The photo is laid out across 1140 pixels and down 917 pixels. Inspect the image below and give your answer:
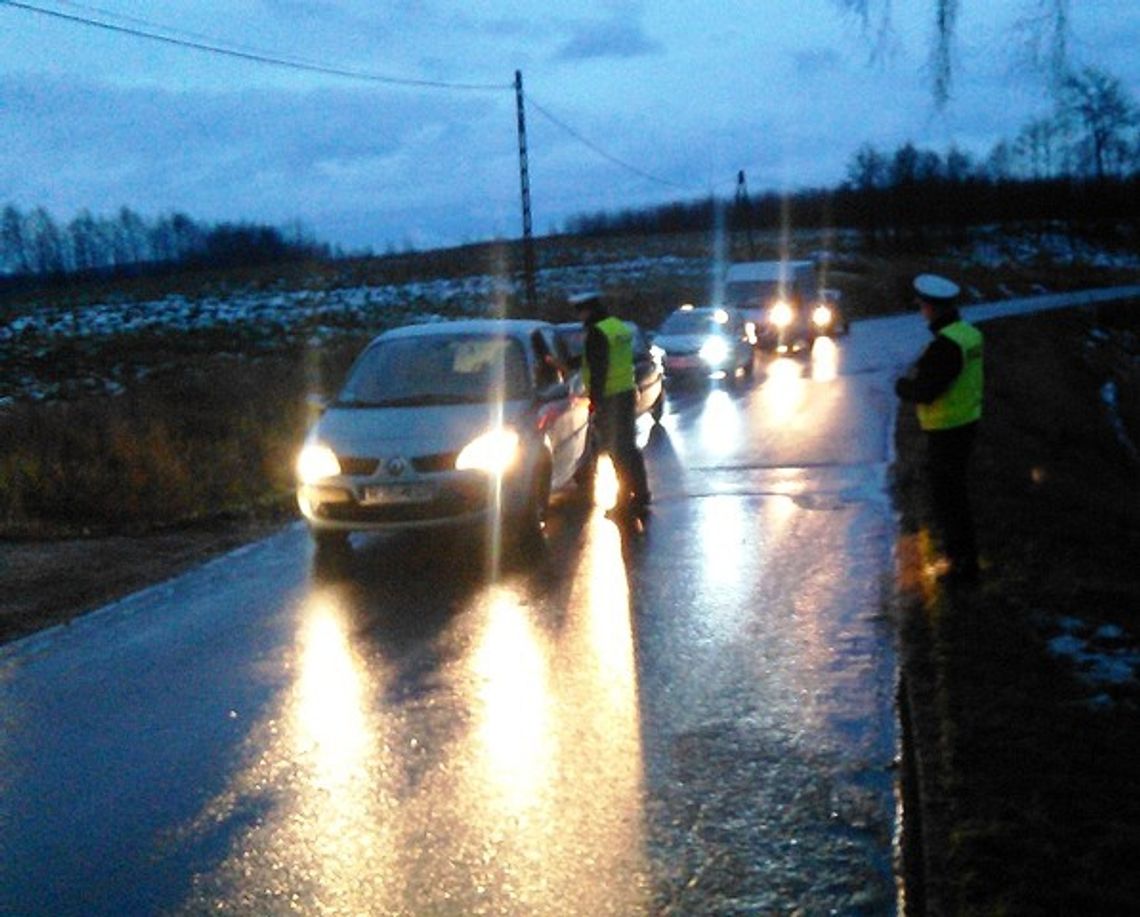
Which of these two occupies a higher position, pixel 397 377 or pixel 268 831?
pixel 397 377

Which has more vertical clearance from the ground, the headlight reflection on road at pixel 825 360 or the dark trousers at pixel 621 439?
the dark trousers at pixel 621 439

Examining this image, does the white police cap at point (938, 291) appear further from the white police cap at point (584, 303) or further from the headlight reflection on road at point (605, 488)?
the headlight reflection on road at point (605, 488)

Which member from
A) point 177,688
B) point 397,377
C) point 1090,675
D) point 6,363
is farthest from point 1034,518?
point 6,363

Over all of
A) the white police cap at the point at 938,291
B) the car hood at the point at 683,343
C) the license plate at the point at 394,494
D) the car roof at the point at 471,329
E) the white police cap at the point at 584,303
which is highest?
the white police cap at the point at 938,291

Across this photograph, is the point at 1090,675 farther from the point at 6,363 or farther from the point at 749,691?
the point at 6,363

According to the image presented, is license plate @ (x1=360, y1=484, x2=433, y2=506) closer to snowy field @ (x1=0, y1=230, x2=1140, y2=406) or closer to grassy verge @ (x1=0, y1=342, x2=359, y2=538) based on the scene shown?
grassy verge @ (x1=0, y1=342, x2=359, y2=538)

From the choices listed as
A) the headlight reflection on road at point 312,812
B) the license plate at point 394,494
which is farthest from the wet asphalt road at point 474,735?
the license plate at point 394,494

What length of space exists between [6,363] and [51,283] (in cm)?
8318

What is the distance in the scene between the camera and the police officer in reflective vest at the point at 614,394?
10555 mm

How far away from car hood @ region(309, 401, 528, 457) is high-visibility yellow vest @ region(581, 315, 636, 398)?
38.5 inches

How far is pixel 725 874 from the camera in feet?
13.2

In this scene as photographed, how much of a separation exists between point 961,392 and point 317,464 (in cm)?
458

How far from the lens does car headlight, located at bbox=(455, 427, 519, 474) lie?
30.0ft

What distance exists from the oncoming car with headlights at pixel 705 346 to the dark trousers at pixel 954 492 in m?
16.4
